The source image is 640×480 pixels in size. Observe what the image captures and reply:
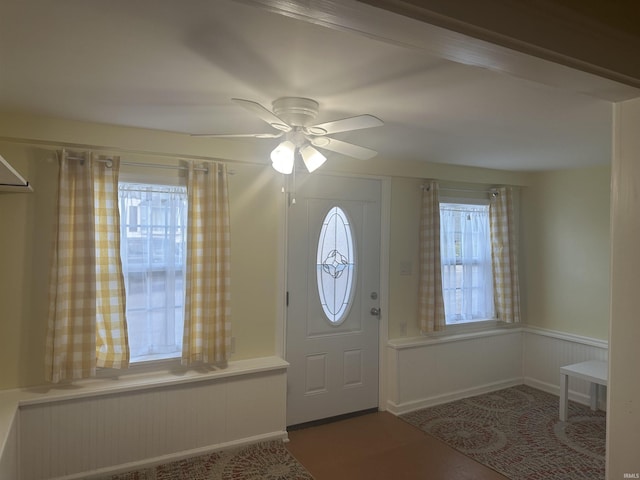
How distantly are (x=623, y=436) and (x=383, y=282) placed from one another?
2.73 m

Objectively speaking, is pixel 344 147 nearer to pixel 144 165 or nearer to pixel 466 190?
pixel 144 165

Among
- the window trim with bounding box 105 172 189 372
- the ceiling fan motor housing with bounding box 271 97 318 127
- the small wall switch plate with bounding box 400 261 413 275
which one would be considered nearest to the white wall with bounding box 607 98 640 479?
the ceiling fan motor housing with bounding box 271 97 318 127

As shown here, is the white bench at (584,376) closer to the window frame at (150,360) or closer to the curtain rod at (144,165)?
the window frame at (150,360)

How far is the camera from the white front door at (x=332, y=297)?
3596 millimetres

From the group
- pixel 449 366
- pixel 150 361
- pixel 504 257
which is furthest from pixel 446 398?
pixel 150 361

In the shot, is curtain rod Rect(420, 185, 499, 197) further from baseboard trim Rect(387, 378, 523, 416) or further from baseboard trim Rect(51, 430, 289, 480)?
baseboard trim Rect(51, 430, 289, 480)

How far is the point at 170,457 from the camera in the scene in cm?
297

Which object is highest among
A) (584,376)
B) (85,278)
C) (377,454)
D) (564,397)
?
(85,278)

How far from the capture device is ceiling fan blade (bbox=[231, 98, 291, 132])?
5.67ft

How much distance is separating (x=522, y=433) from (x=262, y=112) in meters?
3.32

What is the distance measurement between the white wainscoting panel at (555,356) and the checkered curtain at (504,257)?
0.38 meters

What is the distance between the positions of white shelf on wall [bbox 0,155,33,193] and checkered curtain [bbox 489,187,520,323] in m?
4.16

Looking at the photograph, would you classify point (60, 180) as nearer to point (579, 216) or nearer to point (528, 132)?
point (528, 132)

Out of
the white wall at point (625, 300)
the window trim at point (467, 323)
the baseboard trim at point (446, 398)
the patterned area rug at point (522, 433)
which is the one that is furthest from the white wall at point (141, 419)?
the white wall at point (625, 300)
